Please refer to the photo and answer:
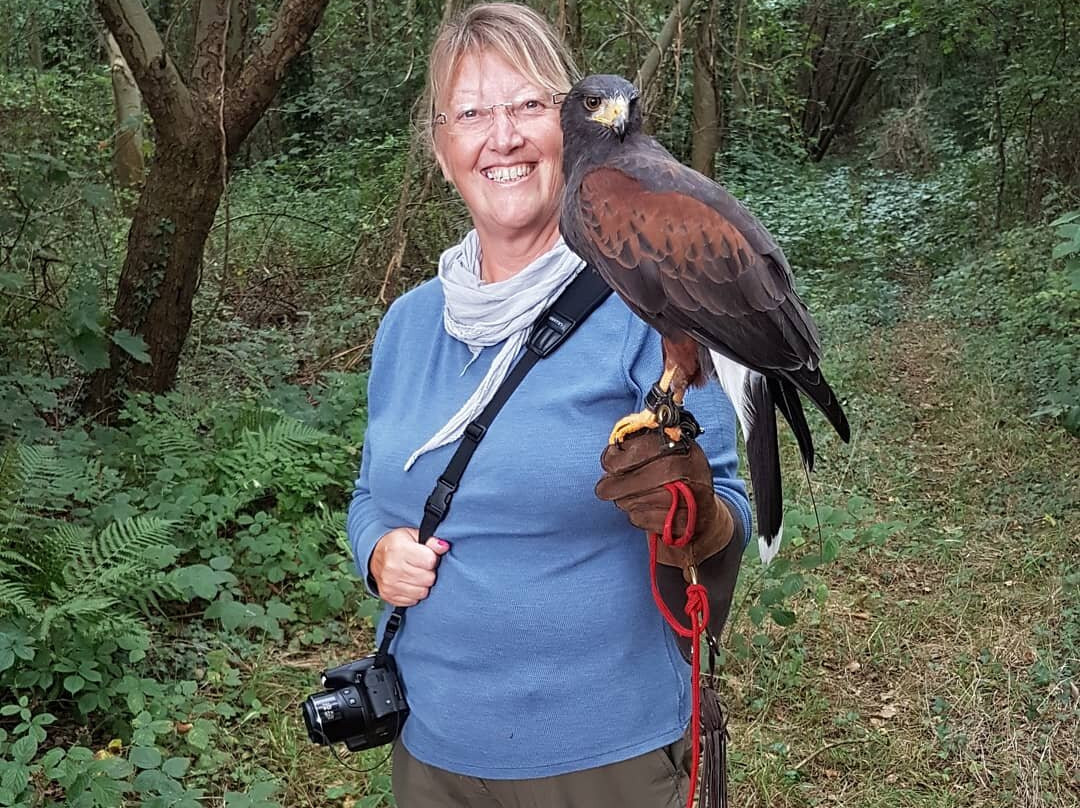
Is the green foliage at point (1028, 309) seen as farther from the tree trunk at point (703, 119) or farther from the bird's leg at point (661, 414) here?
the bird's leg at point (661, 414)

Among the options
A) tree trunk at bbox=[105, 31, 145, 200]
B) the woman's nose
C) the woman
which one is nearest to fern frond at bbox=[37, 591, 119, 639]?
the woman

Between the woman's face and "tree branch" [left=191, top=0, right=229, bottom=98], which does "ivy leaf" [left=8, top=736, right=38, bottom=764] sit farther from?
"tree branch" [left=191, top=0, right=229, bottom=98]

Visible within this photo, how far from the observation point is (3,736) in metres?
2.76

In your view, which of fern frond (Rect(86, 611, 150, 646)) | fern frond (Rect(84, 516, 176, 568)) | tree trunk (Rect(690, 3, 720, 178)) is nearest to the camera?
fern frond (Rect(86, 611, 150, 646))

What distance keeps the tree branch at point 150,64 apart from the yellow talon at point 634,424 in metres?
3.56

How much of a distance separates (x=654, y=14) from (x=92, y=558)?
869 cm

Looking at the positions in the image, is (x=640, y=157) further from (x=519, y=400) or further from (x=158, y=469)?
(x=158, y=469)

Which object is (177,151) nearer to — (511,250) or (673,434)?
(511,250)

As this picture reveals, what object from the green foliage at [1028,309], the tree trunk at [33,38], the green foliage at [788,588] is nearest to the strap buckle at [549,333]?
the green foliage at [788,588]

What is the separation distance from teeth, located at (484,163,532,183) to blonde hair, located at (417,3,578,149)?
0.52 ft

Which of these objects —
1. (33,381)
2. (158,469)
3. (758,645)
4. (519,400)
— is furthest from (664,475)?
(33,381)

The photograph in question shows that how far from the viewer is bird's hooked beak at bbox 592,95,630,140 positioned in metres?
1.66

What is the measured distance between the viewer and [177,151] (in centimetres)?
445

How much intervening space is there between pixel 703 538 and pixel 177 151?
373cm
